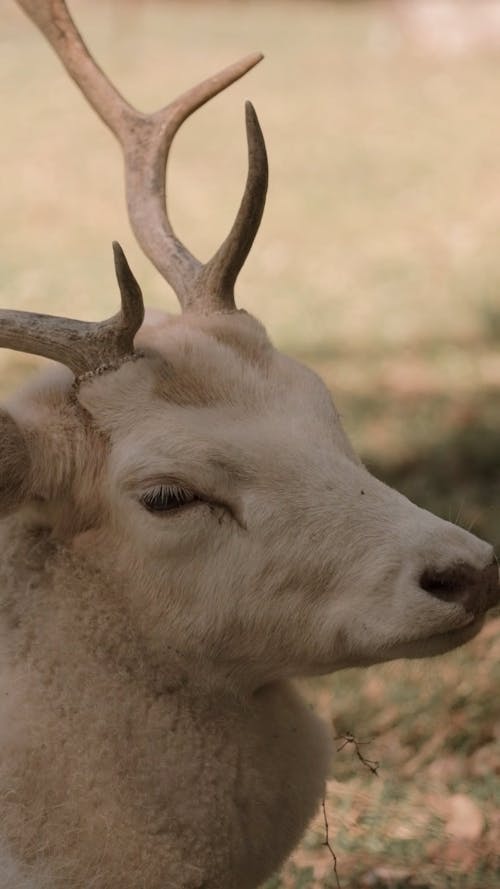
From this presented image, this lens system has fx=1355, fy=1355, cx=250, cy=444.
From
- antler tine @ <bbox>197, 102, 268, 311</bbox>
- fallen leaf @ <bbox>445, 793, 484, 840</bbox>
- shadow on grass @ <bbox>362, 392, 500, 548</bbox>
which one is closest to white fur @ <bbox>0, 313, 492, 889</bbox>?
antler tine @ <bbox>197, 102, 268, 311</bbox>

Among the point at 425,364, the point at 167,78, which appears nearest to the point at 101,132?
the point at 167,78

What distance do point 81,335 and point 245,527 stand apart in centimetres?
60

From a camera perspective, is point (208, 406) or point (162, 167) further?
point (162, 167)

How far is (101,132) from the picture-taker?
17.7 meters

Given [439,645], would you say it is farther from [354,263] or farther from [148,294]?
[354,263]

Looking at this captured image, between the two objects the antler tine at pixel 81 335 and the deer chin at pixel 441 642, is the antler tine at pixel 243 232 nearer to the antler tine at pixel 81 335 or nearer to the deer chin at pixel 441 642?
the antler tine at pixel 81 335

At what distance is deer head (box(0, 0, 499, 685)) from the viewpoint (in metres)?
3.08

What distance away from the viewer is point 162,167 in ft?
13.1

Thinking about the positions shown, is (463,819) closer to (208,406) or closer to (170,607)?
(170,607)

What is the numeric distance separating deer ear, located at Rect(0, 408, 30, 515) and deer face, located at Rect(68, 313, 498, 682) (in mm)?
202

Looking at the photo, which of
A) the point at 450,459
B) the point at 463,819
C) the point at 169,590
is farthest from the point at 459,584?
the point at 450,459

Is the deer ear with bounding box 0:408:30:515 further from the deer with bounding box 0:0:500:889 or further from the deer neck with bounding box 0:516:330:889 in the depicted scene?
the deer neck with bounding box 0:516:330:889

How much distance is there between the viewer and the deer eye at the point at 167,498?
123 inches

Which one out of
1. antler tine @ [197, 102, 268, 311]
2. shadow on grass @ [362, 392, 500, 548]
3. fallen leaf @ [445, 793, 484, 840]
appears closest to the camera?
antler tine @ [197, 102, 268, 311]
